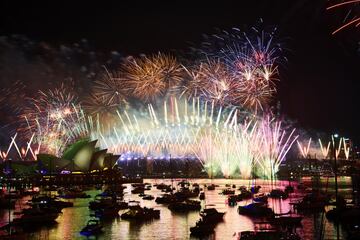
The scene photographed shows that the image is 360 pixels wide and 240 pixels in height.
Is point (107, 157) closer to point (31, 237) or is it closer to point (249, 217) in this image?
point (249, 217)

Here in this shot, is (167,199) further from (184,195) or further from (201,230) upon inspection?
(201,230)

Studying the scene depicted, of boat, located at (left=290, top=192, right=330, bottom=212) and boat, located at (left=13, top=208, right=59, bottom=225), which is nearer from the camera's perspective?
boat, located at (left=13, top=208, right=59, bottom=225)

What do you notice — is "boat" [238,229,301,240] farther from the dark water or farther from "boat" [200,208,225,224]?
"boat" [200,208,225,224]

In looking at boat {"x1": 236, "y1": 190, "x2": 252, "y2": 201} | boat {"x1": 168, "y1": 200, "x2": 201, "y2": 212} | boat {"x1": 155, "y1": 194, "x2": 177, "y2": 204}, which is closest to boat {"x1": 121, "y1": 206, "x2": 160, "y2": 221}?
boat {"x1": 168, "y1": 200, "x2": 201, "y2": 212}

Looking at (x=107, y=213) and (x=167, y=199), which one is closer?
(x=107, y=213)

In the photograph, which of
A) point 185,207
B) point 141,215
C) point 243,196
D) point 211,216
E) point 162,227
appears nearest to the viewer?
point 162,227

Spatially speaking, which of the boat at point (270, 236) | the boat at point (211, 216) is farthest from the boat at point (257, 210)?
the boat at point (270, 236)

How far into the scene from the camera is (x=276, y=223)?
2675 cm

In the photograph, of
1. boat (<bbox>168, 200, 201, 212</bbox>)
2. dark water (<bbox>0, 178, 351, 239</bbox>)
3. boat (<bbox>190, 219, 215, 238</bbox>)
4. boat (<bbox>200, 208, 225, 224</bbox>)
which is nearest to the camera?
boat (<bbox>190, 219, 215, 238</bbox>)

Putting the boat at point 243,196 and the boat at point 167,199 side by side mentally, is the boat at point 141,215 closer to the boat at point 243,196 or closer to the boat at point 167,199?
the boat at point 167,199

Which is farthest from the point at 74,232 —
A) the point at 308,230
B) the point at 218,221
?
the point at 308,230

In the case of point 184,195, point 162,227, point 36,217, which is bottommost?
point 162,227

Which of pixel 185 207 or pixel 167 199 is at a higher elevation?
pixel 167 199

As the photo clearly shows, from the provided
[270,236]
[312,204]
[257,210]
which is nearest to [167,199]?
[257,210]
